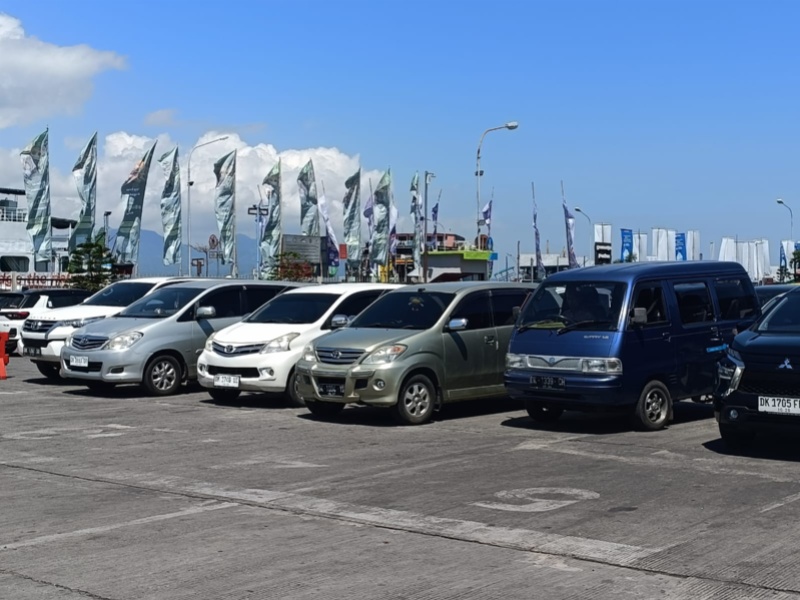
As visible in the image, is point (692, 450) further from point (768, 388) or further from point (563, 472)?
point (563, 472)

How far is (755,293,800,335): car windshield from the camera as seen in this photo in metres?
11.0

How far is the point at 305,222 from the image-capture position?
196 feet

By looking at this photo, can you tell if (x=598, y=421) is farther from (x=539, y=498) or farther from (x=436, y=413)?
(x=539, y=498)

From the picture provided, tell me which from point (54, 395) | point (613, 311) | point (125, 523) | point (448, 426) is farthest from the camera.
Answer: point (54, 395)

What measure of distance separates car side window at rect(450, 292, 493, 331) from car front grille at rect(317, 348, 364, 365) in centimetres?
155

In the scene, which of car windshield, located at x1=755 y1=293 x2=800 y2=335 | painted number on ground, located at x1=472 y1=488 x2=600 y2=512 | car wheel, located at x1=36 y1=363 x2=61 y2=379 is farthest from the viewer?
car wheel, located at x1=36 y1=363 x2=61 y2=379

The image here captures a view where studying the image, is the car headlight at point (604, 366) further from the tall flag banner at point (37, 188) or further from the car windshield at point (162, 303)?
the tall flag banner at point (37, 188)

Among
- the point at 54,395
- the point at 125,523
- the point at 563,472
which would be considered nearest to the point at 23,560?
the point at 125,523

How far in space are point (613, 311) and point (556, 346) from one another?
0.80 m

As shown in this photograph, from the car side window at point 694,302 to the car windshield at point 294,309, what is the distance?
5521mm

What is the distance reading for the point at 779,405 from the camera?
998cm

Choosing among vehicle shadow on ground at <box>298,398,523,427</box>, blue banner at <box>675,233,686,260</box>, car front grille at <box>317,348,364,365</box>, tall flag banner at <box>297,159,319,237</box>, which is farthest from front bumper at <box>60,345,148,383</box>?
blue banner at <box>675,233,686,260</box>

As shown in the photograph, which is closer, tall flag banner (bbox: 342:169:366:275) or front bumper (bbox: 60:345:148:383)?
front bumper (bbox: 60:345:148:383)

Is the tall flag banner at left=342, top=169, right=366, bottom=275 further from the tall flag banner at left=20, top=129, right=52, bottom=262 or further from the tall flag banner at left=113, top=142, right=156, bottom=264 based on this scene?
the tall flag banner at left=20, top=129, right=52, bottom=262
